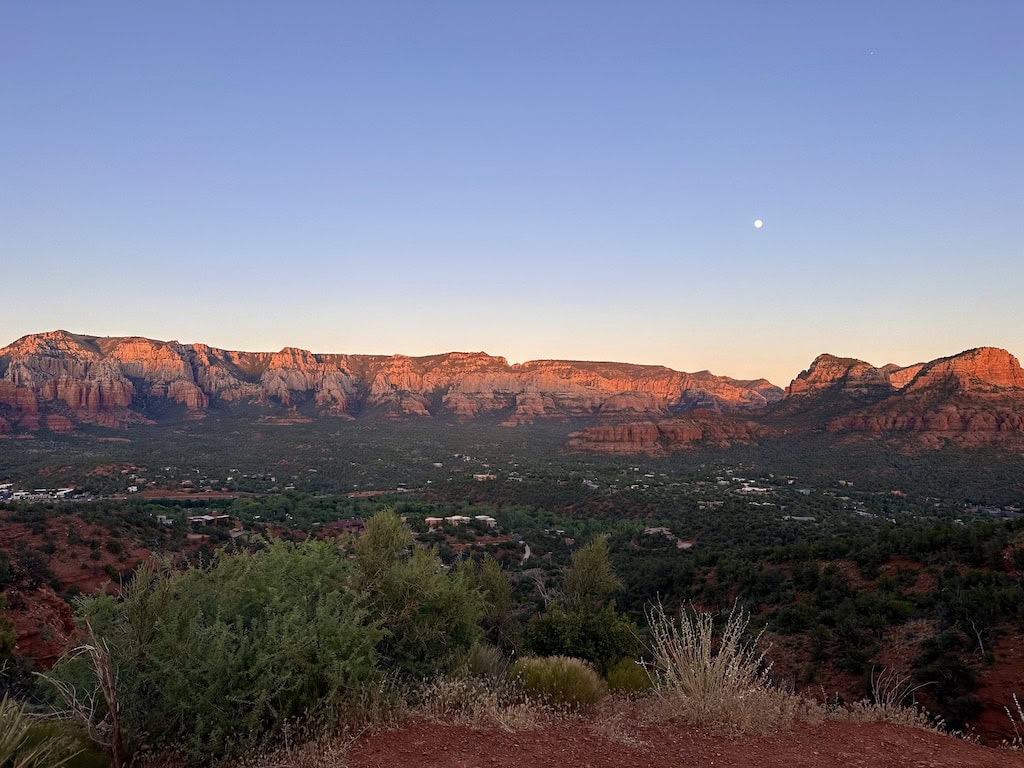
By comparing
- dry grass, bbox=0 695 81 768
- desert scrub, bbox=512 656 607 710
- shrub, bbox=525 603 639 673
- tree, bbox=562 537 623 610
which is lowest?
tree, bbox=562 537 623 610

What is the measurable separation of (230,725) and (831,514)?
5001 centimetres

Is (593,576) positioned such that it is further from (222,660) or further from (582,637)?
(222,660)

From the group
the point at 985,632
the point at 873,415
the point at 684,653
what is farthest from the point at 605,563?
the point at 873,415

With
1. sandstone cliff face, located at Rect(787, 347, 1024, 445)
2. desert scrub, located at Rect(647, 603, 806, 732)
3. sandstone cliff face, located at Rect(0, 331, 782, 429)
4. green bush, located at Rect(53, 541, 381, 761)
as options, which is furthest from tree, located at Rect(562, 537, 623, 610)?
sandstone cliff face, located at Rect(0, 331, 782, 429)

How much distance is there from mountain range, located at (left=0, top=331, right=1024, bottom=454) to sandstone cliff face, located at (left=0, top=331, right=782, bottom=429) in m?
0.49

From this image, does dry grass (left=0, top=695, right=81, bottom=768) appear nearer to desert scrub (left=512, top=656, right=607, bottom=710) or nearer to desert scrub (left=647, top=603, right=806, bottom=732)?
desert scrub (left=512, top=656, right=607, bottom=710)

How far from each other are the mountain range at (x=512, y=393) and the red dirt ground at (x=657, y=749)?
83845 mm

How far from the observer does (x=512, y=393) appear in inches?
7274

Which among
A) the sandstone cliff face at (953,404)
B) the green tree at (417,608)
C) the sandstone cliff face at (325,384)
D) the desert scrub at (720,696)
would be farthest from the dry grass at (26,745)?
the sandstone cliff face at (325,384)

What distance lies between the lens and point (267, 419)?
138 metres

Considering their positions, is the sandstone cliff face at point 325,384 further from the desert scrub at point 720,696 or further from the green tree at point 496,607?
the desert scrub at point 720,696

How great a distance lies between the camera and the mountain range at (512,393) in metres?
83.4

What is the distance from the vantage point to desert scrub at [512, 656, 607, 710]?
677 centimetres

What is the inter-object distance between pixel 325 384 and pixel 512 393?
59.1m
